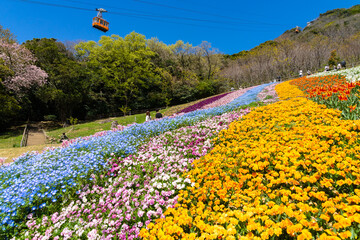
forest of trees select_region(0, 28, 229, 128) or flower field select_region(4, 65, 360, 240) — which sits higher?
forest of trees select_region(0, 28, 229, 128)

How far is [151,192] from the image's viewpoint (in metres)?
3.93

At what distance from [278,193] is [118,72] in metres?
35.0

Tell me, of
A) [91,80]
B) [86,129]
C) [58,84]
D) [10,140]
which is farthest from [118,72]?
[10,140]

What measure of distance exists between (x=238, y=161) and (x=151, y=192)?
7.26 feet

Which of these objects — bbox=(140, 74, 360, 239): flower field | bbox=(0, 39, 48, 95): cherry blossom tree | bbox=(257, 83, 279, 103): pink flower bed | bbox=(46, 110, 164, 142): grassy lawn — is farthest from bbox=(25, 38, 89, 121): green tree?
bbox=(140, 74, 360, 239): flower field

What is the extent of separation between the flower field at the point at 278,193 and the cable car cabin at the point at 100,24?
1749 centimetres

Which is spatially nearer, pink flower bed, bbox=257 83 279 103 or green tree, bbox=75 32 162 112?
pink flower bed, bbox=257 83 279 103

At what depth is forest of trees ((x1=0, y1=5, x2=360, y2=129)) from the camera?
81.1 ft

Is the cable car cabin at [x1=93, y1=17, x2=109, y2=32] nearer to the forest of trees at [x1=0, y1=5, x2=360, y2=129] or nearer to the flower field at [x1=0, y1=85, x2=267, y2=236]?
the forest of trees at [x1=0, y1=5, x2=360, y2=129]

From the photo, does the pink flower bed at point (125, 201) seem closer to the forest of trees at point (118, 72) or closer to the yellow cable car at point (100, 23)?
the yellow cable car at point (100, 23)

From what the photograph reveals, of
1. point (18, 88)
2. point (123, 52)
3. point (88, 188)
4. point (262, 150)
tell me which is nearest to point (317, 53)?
point (123, 52)

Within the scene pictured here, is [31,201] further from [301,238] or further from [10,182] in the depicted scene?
[301,238]

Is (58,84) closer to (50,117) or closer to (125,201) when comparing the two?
(50,117)

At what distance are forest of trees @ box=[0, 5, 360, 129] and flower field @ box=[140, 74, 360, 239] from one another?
81.1 feet
